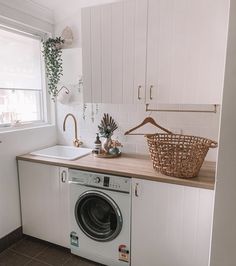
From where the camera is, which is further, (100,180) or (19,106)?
(19,106)

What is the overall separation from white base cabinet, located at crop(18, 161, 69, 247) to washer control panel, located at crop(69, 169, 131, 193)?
4.6 inches

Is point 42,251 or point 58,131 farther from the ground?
point 58,131

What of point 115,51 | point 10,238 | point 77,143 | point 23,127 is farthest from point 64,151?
point 115,51

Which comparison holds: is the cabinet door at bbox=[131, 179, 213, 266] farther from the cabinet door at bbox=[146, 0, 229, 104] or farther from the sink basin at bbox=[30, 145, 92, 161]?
the sink basin at bbox=[30, 145, 92, 161]

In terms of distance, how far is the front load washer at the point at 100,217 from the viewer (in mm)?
1793

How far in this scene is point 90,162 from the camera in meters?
2.02

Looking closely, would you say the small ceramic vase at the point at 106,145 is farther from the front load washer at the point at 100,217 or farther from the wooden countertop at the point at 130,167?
the front load washer at the point at 100,217

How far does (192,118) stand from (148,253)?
1.23 m

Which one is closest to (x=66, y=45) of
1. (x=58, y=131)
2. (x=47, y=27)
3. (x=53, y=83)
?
(x=47, y=27)

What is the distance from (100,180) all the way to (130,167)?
275 millimetres

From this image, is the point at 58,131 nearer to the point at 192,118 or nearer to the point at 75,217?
the point at 75,217

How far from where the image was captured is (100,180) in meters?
1.84

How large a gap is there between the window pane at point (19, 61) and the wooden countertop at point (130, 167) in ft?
2.61

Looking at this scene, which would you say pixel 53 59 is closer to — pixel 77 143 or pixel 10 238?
pixel 77 143
